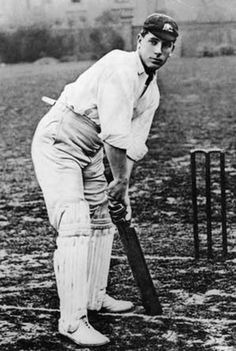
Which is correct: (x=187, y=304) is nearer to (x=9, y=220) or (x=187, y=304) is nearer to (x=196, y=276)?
(x=196, y=276)

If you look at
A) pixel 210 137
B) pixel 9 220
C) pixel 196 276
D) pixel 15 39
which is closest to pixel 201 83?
pixel 15 39

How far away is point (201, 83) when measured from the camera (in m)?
24.5

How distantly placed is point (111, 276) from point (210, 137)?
856 centimetres

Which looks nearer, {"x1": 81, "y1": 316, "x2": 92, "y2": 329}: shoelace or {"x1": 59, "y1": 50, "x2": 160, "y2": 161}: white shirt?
{"x1": 59, "y1": 50, "x2": 160, "y2": 161}: white shirt

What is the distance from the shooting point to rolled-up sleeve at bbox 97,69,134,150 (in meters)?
4.62

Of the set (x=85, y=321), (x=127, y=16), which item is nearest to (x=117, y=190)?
(x=85, y=321)

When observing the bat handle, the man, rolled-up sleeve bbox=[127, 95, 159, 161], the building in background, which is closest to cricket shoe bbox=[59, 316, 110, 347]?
the man

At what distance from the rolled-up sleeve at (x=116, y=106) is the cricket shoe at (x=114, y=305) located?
1102mm

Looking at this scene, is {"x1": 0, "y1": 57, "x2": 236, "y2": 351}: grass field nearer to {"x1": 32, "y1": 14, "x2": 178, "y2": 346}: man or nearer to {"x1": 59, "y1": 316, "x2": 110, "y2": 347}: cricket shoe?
{"x1": 59, "y1": 316, "x2": 110, "y2": 347}: cricket shoe

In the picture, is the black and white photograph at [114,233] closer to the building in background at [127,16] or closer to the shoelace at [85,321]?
the shoelace at [85,321]

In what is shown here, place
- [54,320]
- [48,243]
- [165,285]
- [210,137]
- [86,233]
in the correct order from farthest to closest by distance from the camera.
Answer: [210,137]
[48,243]
[165,285]
[54,320]
[86,233]

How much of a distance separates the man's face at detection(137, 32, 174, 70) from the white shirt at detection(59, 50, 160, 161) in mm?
44

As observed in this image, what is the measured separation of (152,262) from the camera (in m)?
6.51

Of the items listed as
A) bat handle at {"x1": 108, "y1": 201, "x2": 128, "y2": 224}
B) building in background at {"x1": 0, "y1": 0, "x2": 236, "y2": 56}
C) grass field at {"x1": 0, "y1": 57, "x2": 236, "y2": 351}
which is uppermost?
bat handle at {"x1": 108, "y1": 201, "x2": 128, "y2": 224}
